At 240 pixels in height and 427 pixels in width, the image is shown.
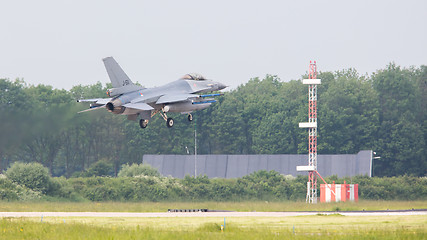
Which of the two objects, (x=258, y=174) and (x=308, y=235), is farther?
(x=258, y=174)

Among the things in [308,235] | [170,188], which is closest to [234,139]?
[170,188]

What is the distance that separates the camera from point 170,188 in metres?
81.4

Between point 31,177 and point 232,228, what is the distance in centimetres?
4107

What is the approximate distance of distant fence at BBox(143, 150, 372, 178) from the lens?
325 feet

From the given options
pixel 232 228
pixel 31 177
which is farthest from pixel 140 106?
pixel 31 177

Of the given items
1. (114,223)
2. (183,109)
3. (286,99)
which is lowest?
(114,223)

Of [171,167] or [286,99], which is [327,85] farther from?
[171,167]

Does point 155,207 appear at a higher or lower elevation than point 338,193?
lower

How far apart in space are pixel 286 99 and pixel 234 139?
1274 cm

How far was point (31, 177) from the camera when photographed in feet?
255

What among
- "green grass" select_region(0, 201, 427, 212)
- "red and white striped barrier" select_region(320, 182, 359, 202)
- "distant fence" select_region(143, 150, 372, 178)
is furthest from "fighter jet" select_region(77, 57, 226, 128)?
"distant fence" select_region(143, 150, 372, 178)

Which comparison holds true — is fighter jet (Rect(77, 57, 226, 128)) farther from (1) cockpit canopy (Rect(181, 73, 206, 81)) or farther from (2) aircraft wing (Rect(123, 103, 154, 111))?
(1) cockpit canopy (Rect(181, 73, 206, 81))

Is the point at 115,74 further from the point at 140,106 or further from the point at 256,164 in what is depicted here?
the point at 256,164

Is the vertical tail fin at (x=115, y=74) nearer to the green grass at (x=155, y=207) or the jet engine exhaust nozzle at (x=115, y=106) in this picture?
the jet engine exhaust nozzle at (x=115, y=106)
